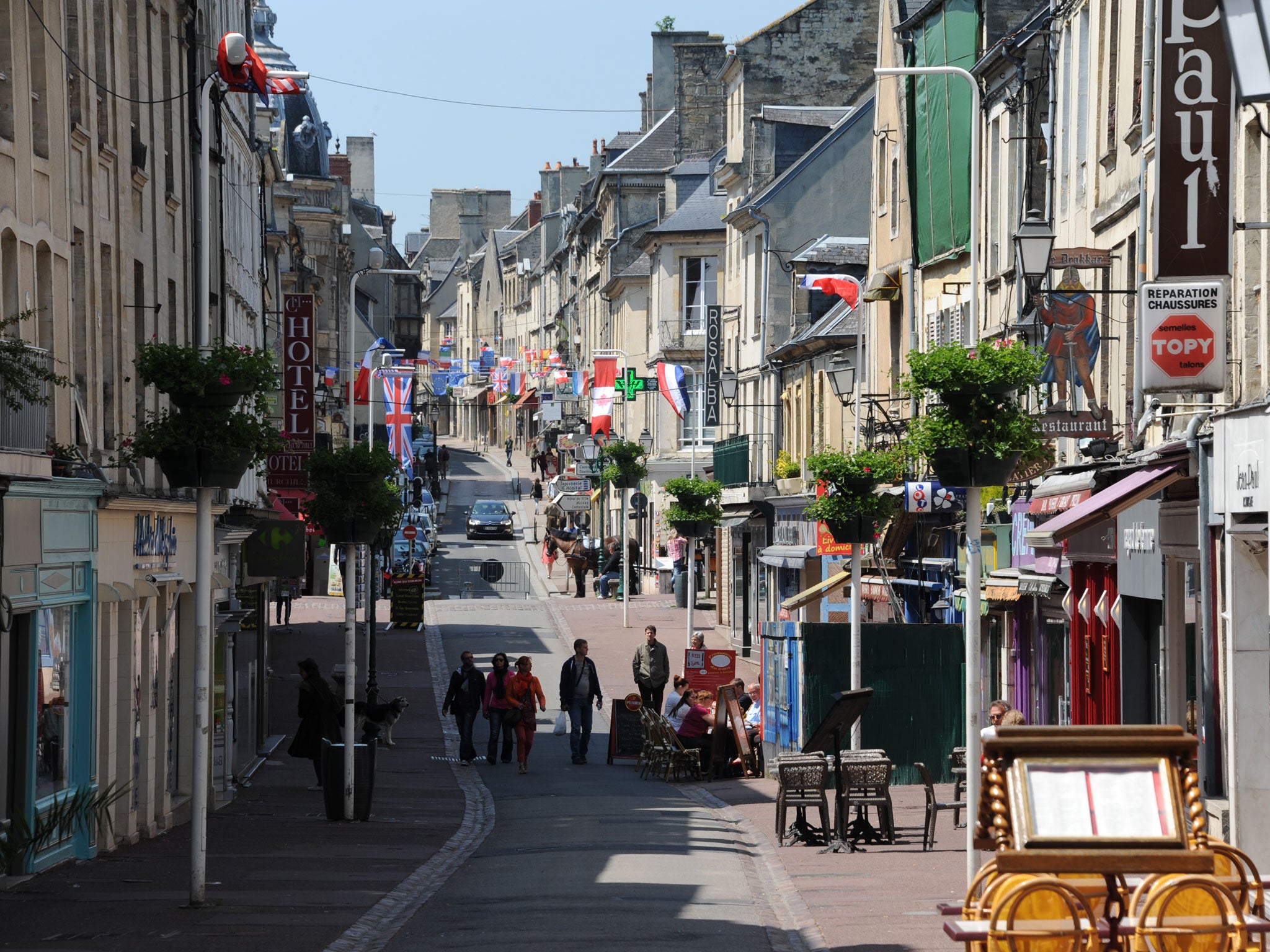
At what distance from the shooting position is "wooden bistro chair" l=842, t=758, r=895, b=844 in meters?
16.5

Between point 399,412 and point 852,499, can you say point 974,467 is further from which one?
point 399,412

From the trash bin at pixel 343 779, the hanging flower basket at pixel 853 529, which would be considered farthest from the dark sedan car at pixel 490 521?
the trash bin at pixel 343 779

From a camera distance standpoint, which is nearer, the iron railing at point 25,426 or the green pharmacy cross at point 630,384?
the iron railing at point 25,426

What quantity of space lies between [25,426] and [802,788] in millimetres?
7060

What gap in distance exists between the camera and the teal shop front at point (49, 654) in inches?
574

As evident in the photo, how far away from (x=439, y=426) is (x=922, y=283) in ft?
411

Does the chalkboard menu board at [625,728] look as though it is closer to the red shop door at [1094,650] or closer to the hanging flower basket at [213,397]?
the red shop door at [1094,650]

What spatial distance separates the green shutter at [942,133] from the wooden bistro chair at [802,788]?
445 inches

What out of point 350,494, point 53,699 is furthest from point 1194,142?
point 53,699

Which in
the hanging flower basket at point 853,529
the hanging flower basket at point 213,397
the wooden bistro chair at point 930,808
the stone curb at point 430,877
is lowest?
the stone curb at point 430,877

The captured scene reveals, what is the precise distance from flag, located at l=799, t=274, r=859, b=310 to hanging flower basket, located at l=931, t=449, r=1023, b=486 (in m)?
20.9

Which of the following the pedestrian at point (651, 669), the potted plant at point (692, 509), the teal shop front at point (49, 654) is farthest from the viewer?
the potted plant at point (692, 509)

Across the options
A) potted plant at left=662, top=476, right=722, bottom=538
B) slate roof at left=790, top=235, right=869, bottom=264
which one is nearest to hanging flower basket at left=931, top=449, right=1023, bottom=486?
slate roof at left=790, top=235, right=869, bottom=264

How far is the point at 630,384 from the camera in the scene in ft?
175
